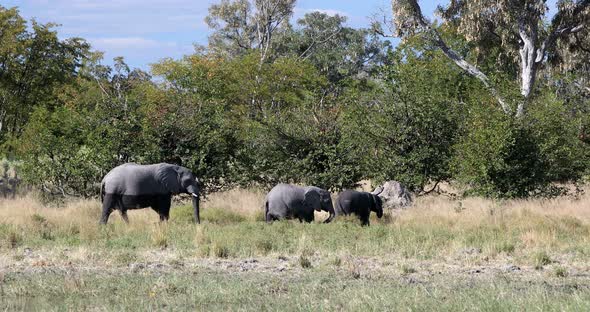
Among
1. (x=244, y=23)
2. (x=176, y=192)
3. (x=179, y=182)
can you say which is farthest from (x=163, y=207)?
(x=244, y=23)

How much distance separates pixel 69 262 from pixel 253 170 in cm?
1306

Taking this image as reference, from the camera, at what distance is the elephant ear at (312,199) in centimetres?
2009

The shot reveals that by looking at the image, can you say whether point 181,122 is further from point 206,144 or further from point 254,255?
point 254,255

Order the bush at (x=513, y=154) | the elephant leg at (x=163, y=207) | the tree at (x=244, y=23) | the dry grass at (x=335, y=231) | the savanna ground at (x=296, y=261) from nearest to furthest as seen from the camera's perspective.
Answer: the savanna ground at (x=296, y=261) → the dry grass at (x=335, y=231) → the elephant leg at (x=163, y=207) → the bush at (x=513, y=154) → the tree at (x=244, y=23)

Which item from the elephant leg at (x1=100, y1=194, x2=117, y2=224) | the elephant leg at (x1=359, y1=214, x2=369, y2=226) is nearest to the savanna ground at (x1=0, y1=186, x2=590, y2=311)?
the elephant leg at (x1=359, y1=214, x2=369, y2=226)

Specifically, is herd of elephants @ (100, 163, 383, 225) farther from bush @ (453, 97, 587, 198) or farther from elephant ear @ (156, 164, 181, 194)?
bush @ (453, 97, 587, 198)

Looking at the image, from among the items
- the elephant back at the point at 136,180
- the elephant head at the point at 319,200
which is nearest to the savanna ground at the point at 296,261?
the elephant back at the point at 136,180

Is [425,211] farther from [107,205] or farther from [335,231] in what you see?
[107,205]

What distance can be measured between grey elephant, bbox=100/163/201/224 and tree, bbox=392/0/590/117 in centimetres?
1585

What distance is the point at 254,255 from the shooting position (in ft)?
48.5

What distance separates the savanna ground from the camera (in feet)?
34.0

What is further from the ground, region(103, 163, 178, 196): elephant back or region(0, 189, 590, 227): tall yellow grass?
region(103, 163, 178, 196): elephant back

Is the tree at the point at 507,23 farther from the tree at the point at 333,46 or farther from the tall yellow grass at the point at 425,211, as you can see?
the tree at the point at 333,46

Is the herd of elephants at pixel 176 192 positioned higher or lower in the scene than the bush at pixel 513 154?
lower
